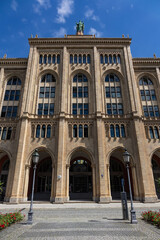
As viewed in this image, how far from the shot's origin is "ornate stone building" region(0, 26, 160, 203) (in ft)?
71.6

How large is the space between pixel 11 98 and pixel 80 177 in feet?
68.7

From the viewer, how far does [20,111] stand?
85.0ft

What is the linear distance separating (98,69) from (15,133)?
1983 centimetres

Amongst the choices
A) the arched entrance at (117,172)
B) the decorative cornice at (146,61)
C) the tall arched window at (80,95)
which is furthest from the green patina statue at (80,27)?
the arched entrance at (117,172)

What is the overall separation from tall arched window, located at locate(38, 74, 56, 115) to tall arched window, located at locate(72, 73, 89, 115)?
13.3ft

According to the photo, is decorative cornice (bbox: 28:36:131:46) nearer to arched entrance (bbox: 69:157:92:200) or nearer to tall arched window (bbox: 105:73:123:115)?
tall arched window (bbox: 105:73:123:115)

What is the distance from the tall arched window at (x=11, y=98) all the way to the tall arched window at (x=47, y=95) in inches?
186

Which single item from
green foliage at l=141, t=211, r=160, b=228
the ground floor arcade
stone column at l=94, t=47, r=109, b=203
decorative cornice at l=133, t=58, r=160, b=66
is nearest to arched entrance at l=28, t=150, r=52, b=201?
the ground floor arcade

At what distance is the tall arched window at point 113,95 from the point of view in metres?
26.7

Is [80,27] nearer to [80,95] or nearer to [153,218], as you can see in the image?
[80,95]

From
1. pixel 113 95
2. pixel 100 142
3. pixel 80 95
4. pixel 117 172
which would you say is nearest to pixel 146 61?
pixel 113 95

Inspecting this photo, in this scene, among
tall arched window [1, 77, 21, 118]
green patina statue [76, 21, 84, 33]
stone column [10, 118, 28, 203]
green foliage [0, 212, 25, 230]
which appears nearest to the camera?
green foliage [0, 212, 25, 230]

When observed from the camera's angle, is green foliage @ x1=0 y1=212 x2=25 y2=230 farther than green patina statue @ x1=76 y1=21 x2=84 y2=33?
No

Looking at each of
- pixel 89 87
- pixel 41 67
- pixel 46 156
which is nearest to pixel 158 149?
pixel 89 87
